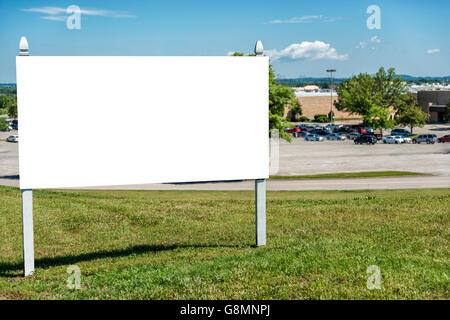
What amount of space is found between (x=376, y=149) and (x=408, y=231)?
50034 mm

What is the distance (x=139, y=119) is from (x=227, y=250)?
3.56m

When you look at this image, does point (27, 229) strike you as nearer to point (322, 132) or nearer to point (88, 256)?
point (88, 256)

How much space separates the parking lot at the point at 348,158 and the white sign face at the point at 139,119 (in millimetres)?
30415

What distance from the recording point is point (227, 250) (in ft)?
37.6

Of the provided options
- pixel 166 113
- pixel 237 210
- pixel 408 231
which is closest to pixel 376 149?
pixel 237 210

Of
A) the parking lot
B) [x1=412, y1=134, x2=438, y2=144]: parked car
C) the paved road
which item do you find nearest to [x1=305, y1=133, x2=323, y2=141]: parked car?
the parking lot

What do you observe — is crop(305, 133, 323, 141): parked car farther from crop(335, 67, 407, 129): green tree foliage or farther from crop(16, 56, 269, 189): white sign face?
crop(16, 56, 269, 189): white sign face

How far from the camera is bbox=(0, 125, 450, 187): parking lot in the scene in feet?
144

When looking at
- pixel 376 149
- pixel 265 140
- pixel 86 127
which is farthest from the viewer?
pixel 376 149

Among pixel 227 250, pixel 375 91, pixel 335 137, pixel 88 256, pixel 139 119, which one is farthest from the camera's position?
pixel 375 91

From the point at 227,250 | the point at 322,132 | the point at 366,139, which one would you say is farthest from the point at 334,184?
the point at 322,132

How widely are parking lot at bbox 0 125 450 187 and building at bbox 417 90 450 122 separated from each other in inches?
1771
